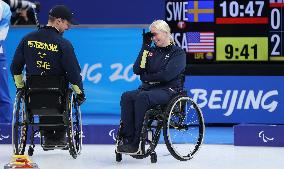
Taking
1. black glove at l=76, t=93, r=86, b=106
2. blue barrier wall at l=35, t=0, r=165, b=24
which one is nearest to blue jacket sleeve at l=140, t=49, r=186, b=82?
black glove at l=76, t=93, r=86, b=106

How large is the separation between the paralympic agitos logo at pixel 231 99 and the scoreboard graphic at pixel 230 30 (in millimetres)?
365

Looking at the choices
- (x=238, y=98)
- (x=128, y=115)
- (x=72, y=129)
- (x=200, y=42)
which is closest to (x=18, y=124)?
(x=72, y=129)

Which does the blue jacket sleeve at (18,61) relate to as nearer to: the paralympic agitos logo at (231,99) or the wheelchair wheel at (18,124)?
the wheelchair wheel at (18,124)

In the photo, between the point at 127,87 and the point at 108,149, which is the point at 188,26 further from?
the point at 108,149

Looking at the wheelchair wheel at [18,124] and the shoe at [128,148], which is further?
the shoe at [128,148]

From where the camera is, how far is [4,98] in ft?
31.0

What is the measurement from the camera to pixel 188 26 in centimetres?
982

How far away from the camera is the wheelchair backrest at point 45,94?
720 cm

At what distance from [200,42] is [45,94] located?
3.00 m

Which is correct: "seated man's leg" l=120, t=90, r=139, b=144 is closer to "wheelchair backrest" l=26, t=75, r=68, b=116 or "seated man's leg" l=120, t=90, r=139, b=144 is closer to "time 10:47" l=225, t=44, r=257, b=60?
"wheelchair backrest" l=26, t=75, r=68, b=116

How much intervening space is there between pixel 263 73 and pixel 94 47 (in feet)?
6.42

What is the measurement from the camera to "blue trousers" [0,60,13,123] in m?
9.43

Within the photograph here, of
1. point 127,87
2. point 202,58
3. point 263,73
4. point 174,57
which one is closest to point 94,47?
point 127,87

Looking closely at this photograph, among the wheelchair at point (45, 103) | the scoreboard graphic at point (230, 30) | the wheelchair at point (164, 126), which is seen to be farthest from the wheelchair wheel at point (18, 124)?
the scoreboard graphic at point (230, 30)
